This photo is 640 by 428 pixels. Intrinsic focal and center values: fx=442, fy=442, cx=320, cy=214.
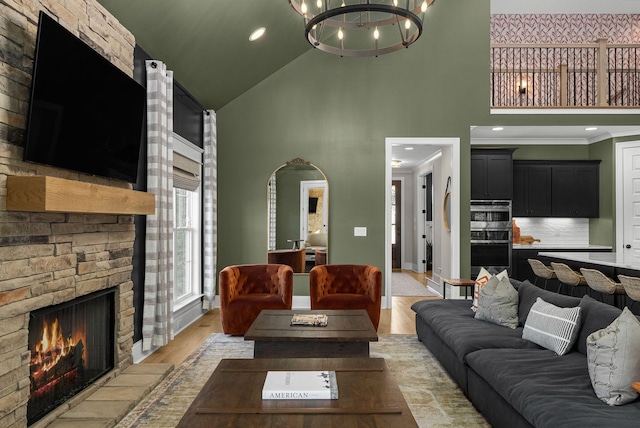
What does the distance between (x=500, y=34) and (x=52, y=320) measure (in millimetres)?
8923

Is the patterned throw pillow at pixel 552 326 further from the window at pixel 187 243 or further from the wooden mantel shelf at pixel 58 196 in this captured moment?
the window at pixel 187 243

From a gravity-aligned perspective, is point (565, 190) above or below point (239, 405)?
above

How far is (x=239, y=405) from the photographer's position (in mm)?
1877

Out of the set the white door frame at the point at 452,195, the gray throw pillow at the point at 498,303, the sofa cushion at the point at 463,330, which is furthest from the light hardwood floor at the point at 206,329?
the gray throw pillow at the point at 498,303

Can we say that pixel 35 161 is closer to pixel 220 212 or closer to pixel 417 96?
pixel 220 212

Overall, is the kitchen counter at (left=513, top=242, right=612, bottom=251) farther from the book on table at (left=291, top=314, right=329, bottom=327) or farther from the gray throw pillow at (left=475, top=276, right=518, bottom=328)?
the book on table at (left=291, top=314, right=329, bottom=327)

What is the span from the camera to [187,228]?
559 centimetres

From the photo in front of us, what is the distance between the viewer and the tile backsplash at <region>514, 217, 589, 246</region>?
7980 millimetres

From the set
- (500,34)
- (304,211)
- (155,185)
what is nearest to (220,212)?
(304,211)

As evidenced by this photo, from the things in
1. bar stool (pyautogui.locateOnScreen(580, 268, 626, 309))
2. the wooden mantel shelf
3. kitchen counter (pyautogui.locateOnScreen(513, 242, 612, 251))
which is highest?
the wooden mantel shelf

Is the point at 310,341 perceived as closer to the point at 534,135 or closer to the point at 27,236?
the point at 27,236

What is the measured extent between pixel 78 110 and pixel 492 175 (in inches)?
248

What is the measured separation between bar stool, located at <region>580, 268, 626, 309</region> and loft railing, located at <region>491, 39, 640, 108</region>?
292 cm

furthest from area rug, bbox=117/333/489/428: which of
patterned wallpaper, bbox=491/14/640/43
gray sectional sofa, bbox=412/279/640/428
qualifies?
patterned wallpaper, bbox=491/14/640/43
